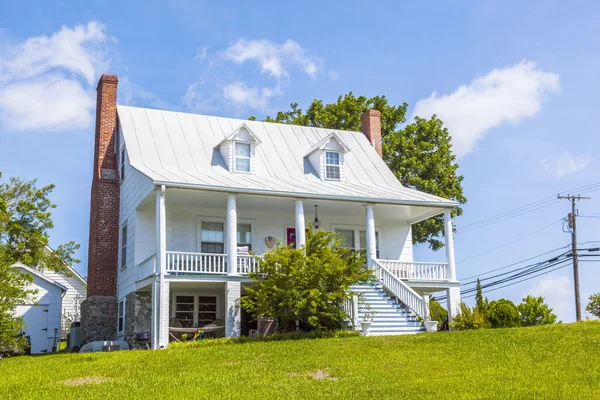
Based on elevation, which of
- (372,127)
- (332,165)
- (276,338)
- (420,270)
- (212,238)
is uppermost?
(372,127)

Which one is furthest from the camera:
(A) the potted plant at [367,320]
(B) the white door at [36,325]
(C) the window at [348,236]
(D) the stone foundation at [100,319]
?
(B) the white door at [36,325]

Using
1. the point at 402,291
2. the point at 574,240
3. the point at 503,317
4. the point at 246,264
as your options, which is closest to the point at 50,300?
the point at 246,264

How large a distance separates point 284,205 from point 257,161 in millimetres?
2658

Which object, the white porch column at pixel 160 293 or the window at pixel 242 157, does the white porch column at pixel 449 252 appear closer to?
the window at pixel 242 157

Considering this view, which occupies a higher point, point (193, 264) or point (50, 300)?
point (193, 264)

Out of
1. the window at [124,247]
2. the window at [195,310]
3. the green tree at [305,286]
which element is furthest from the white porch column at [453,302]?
the window at [124,247]

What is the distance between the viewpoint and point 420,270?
24656 millimetres

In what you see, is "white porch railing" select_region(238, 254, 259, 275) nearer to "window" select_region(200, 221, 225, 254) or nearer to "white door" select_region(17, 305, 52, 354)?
"window" select_region(200, 221, 225, 254)

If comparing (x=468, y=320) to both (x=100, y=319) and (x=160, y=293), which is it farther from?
(x=100, y=319)

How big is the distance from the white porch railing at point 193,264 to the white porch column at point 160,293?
0.32m

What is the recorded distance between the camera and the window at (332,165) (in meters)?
27.1

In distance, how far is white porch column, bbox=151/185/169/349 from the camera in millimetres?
20203

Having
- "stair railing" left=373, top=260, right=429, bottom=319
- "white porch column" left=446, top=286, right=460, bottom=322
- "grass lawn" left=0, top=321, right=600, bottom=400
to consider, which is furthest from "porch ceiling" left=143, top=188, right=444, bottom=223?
"grass lawn" left=0, top=321, right=600, bottom=400

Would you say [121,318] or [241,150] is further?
[241,150]
